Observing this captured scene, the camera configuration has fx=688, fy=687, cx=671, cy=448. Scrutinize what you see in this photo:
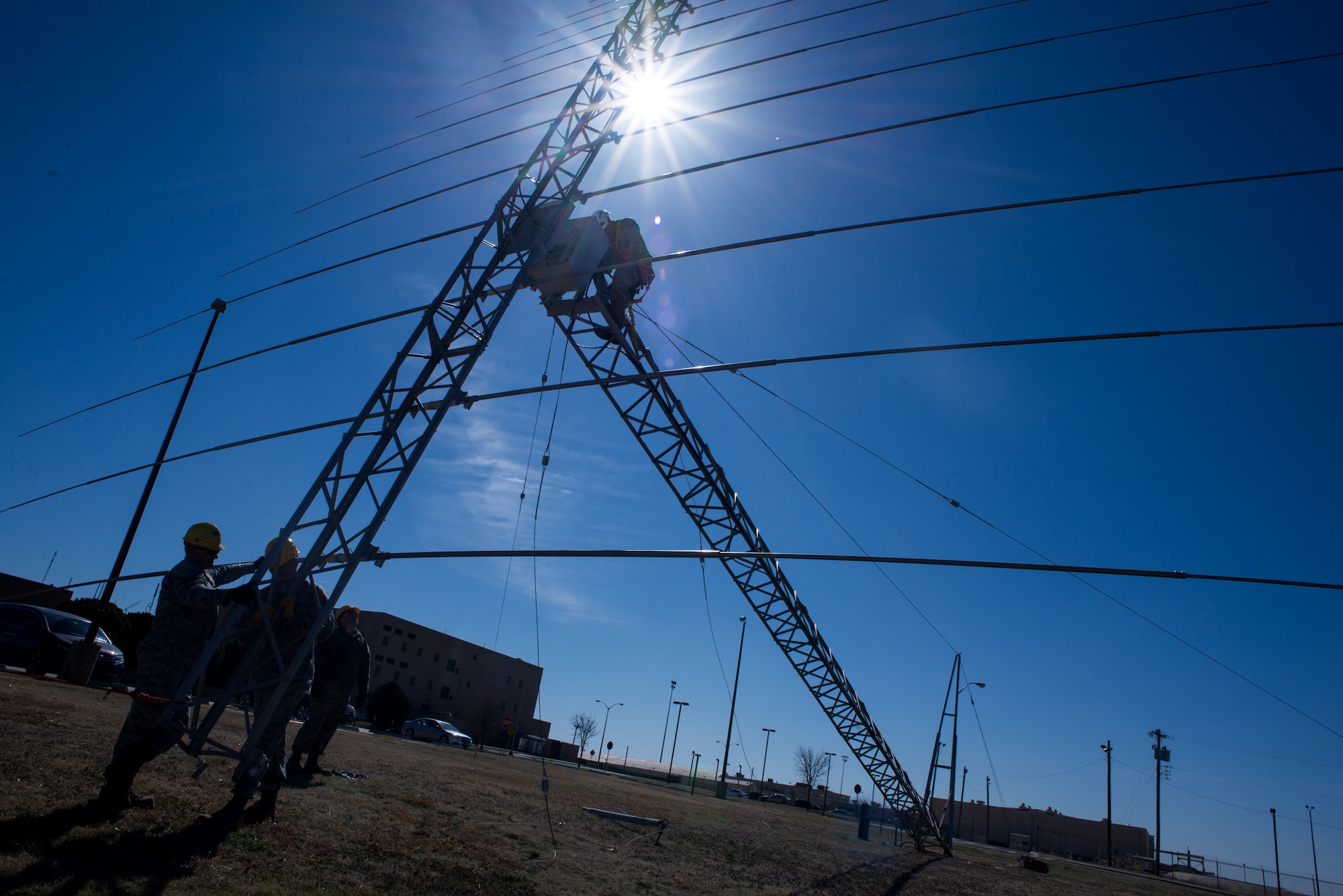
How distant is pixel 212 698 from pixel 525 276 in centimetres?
639

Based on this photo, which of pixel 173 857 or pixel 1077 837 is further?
pixel 1077 837

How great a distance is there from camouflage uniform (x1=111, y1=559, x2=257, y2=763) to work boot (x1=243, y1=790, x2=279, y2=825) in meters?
0.79

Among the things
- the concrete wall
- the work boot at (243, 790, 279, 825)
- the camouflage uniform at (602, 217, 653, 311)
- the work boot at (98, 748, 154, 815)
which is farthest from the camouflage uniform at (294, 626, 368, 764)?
the concrete wall

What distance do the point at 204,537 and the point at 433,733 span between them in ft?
105

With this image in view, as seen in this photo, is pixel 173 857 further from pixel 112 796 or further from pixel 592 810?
pixel 592 810

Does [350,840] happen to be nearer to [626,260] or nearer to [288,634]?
[288,634]

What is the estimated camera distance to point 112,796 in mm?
4602

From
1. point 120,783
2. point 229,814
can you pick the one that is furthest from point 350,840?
point 120,783

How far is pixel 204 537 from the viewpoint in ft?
18.0

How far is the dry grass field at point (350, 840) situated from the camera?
394 centimetres

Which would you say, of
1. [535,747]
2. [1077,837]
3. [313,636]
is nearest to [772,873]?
[313,636]

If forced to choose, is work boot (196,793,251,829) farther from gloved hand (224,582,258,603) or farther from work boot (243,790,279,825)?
gloved hand (224,582,258,603)

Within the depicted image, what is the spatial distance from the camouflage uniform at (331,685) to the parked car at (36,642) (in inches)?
372

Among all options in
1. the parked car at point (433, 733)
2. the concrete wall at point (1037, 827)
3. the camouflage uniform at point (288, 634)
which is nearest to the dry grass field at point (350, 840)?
the camouflage uniform at point (288, 634)
